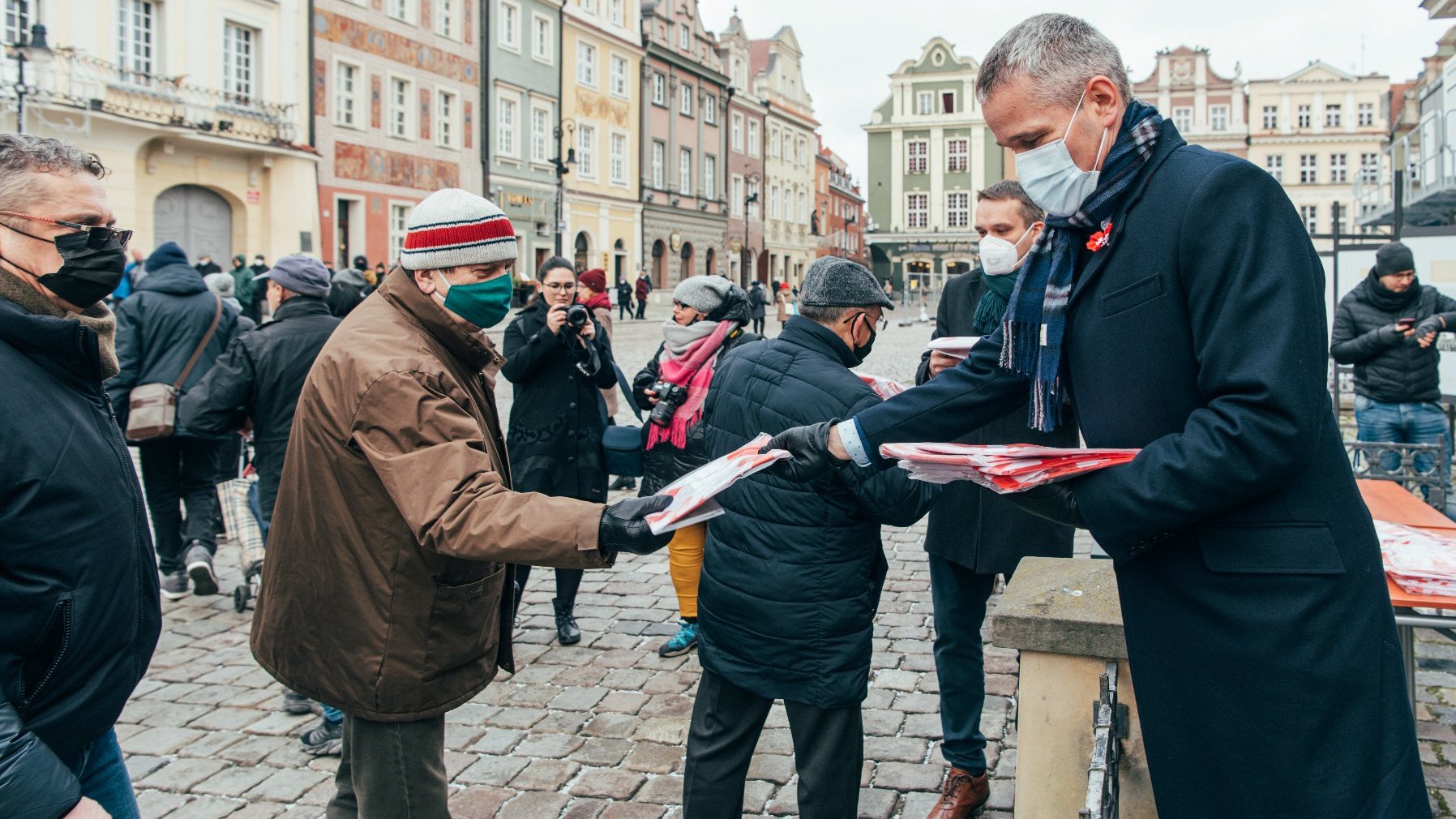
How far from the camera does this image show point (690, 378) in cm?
611

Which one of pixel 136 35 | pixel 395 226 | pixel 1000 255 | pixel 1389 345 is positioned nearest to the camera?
pixel 1000 255

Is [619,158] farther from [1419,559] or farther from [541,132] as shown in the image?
[1419,559]

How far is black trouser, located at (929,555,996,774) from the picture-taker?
156 inches

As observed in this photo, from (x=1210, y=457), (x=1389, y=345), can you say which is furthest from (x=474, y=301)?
(x=1389, y=345)

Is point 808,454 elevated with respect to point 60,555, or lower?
elevated

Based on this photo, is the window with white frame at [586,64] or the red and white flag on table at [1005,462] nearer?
the red and white flag on table at [1005,462]

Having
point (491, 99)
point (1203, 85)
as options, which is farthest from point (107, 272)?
point (1203, 85)

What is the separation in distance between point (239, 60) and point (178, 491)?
2491cm

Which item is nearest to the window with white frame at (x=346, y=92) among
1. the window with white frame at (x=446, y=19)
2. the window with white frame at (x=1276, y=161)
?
the window with white frame at (x=446, y=19)

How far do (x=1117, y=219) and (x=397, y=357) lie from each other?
1.59 m

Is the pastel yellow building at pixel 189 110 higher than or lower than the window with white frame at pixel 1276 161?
Result: lower

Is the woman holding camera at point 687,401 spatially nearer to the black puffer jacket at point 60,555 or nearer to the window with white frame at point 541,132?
the black puffer jacket at point 60,555

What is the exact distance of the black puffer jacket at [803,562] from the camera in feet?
10.6

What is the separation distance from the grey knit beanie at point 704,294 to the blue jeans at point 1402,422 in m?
4.80
